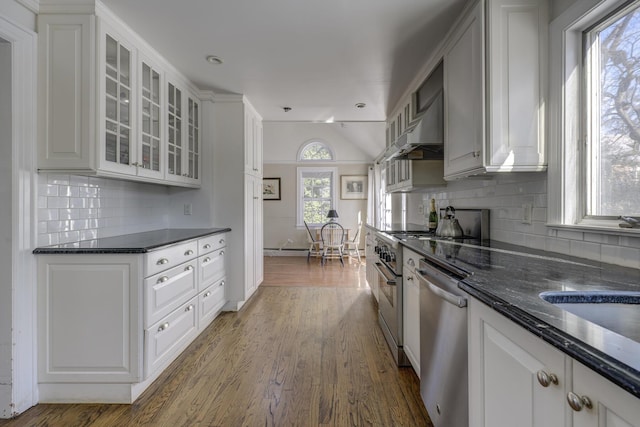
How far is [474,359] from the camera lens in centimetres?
108

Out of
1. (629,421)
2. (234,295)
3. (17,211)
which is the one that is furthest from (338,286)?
(629,421)

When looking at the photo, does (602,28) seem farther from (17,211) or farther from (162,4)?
(17,211)

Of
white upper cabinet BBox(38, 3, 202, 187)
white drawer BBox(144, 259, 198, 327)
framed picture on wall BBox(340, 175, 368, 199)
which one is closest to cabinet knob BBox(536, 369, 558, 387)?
white drawer BBox(144, 259, 198, 327)

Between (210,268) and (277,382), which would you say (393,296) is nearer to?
(277,382)

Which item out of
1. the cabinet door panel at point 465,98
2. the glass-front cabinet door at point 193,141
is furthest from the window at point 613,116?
the glass-front cabinet door at point 193,141

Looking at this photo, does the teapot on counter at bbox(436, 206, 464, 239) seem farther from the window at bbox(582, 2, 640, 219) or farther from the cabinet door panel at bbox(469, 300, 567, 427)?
the cabinet door panel at bbox(469, 300, 567, 427)

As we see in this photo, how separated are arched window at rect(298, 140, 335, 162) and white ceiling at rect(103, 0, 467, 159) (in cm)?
384

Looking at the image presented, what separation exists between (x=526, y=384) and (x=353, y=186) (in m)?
6.47

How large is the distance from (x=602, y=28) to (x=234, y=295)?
3408 mm

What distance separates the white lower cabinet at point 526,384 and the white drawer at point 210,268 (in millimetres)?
2166

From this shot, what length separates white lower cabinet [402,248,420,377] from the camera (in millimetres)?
1846

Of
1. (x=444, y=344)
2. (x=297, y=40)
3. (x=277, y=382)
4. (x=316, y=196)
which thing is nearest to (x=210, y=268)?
(x=277, y=382)

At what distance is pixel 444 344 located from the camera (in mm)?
1327

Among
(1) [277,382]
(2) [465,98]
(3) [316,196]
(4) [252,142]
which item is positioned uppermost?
(4) [252,142]
